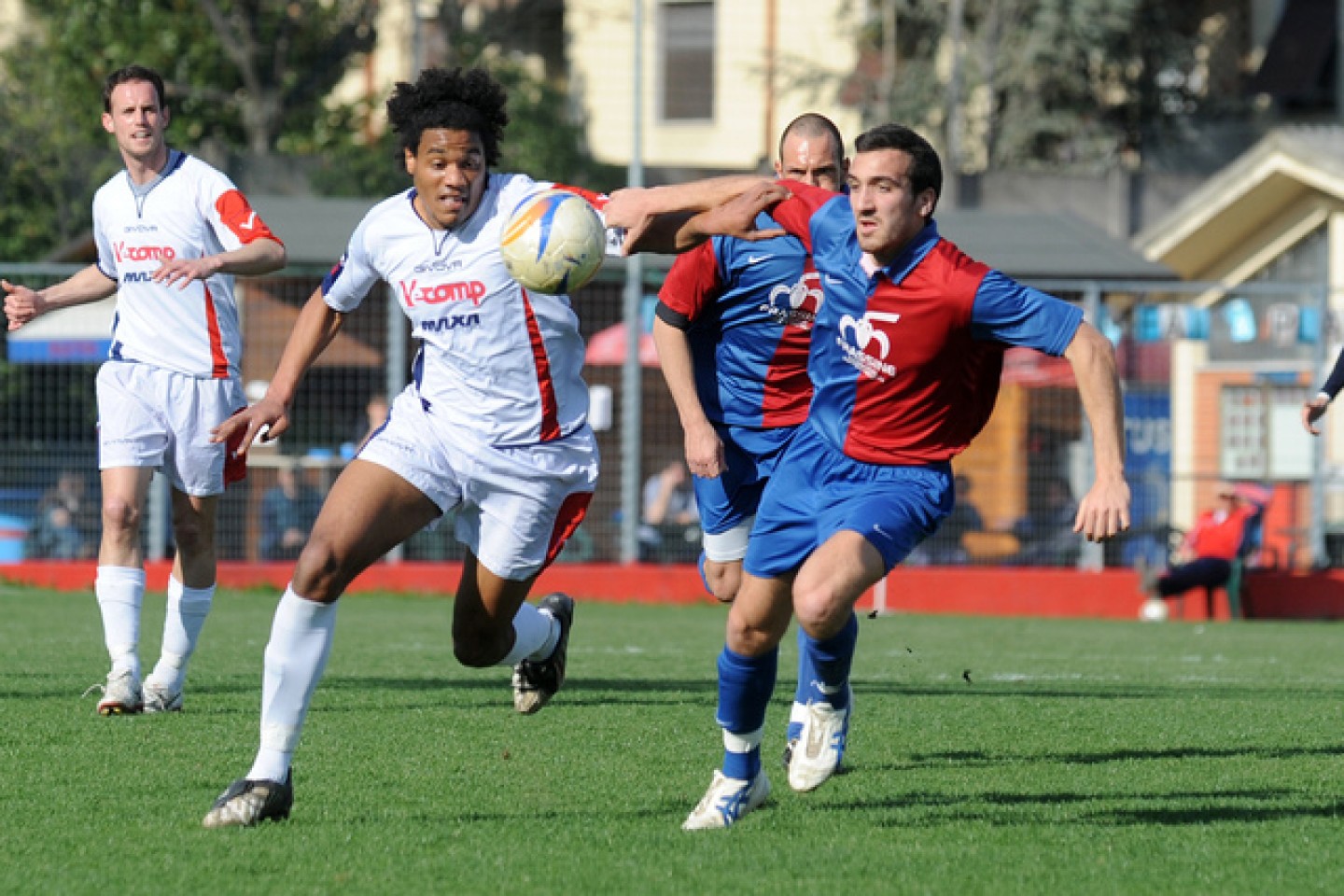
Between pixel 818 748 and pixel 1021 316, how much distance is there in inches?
57.8

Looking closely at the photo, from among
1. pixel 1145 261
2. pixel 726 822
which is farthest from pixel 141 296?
pixel 1145 261

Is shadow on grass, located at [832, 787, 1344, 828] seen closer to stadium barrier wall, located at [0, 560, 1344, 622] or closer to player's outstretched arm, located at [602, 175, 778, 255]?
player's outstretched arm, located at [602, 175, 778, 255]

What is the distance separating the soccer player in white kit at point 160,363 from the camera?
8281 millimetres

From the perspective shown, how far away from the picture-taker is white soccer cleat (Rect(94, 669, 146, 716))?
8023 millimetres

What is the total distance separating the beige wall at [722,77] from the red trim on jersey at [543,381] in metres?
30.8

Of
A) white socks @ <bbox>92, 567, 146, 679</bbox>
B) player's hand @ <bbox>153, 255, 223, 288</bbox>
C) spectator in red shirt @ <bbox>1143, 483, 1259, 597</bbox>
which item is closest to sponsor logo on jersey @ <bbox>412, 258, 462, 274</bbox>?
player's hand @ <bbox>153, 255, 223, 288</bbox>

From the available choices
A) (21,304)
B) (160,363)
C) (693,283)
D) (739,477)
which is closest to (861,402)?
(693,283)

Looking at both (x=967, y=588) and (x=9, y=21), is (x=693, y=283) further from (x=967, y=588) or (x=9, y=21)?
(x=9, y=21)

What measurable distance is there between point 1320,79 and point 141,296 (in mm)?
31663

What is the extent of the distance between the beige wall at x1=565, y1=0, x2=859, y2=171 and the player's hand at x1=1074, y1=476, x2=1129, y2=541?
104 feet

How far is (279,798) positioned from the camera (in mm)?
5691

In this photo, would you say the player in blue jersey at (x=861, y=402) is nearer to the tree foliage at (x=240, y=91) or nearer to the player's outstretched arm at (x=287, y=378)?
the player's outstretched arm at (x=287, y=378)

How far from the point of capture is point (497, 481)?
6457mm

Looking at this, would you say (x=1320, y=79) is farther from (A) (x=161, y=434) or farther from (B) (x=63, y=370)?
(A) (x=161, y=434)
